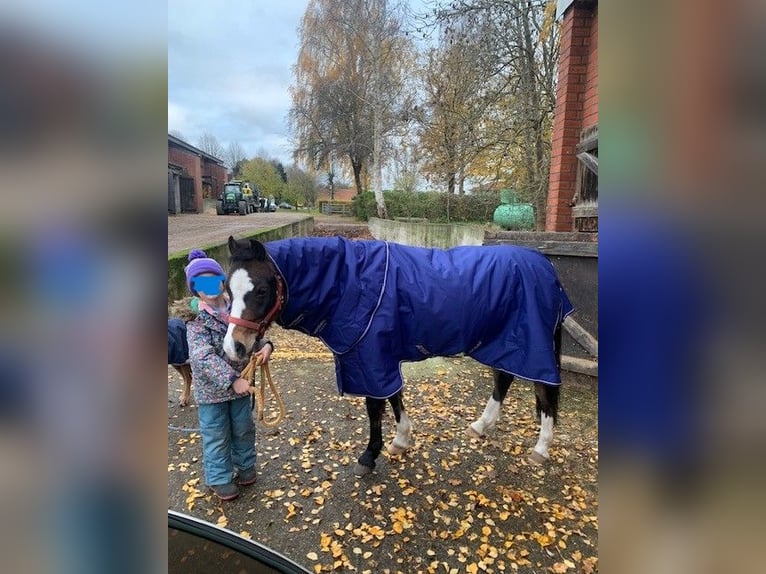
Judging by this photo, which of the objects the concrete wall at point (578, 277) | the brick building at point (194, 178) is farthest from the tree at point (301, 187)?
the concrete wall at point (578, 277)

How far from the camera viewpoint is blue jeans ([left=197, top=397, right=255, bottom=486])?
2.83 meters

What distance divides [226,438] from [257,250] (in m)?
1.24

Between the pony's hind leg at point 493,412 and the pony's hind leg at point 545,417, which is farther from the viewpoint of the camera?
the pony's hind leg at point 493,412

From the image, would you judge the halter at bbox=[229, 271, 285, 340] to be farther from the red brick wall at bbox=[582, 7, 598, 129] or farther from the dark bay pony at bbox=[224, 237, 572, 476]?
the red brick wall at bbox=[582, 7, 598, 129]

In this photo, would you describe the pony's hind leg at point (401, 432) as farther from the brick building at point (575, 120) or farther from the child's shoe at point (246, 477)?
the brick building at point (575, 120)

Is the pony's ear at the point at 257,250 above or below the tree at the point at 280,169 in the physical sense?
below

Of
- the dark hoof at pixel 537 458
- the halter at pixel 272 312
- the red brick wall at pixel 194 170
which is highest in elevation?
the red brick wall at pixel 194 170

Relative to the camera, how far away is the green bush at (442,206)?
673 inches

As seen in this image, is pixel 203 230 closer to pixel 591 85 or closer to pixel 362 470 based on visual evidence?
pixel 591 85

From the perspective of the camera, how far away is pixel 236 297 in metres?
2.58

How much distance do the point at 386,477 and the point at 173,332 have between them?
216 cm

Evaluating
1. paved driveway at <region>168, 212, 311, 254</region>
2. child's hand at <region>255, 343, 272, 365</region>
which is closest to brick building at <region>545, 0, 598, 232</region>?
child's hand at <region>255, 343, 272, 365</region>
